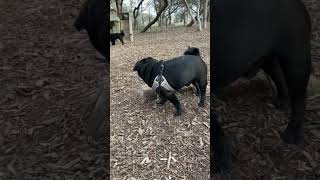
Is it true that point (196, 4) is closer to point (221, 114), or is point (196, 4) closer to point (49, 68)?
point (221, 114)

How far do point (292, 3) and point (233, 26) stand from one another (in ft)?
0.35

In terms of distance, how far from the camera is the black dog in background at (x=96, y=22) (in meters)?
0.60

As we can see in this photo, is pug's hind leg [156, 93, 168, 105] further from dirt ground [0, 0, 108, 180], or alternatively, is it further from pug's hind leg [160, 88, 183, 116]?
dirt ground [0, 0, 108, 180]

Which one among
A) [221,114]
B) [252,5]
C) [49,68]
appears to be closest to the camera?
[252,5]

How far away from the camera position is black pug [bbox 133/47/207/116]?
691mm

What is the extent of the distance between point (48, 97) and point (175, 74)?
0.43 meters

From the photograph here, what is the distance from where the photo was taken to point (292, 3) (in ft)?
1.84

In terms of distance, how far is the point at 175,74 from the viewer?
71 cm

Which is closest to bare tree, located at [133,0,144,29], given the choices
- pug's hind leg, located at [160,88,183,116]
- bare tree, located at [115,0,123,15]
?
bare tree, located at [115,0,123,15]

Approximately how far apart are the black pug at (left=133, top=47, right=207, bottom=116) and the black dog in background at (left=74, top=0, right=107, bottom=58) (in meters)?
0.12

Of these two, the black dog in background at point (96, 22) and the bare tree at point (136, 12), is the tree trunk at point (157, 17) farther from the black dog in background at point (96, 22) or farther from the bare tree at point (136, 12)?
the black dog in background at point (96, 22)

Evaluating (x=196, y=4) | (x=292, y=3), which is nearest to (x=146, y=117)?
(x=196, y=4)

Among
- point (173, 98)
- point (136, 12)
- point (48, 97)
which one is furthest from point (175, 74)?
point (48, 97)

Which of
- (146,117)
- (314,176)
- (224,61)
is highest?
(224,61)
